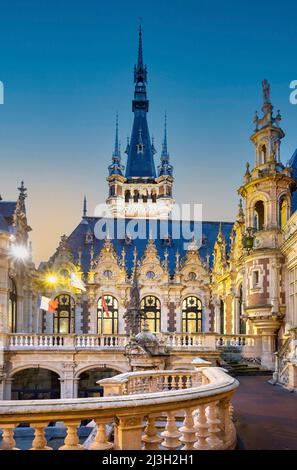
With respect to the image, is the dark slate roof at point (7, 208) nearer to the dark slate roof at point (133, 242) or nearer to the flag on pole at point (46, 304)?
the flag on pole at point (46, 304)

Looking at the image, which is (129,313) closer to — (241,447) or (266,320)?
(266,320)

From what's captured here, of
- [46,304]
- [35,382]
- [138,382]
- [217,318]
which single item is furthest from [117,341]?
[217,318]

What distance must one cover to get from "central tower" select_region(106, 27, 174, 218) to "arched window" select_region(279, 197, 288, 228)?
38.6m

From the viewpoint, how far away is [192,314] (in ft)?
131

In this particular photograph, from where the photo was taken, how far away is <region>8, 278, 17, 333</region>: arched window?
96.5 ft

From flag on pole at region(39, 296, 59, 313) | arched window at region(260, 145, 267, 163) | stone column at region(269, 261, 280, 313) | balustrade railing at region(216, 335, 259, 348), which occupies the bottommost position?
balustrade railing at region(216, 335, 259, 348)

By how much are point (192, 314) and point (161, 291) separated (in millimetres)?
3350

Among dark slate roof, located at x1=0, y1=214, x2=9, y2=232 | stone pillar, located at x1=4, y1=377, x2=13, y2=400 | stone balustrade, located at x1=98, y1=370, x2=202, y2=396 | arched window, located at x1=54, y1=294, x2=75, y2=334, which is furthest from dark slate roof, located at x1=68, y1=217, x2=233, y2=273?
stone balustrade, located at x1=98, y1=370, x2=202, y2=396

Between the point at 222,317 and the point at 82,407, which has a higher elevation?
the point at 82,407

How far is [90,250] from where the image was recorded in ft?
136

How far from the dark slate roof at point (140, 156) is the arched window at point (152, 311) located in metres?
31.2

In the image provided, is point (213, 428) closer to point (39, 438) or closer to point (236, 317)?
point (39, 438)

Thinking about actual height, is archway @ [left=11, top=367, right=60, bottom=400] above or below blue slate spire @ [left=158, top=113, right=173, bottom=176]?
below

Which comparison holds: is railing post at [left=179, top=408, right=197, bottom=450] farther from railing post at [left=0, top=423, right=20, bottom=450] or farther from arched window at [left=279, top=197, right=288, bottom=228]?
arched window at [left=279, top=197, right=288, bottom=228]
